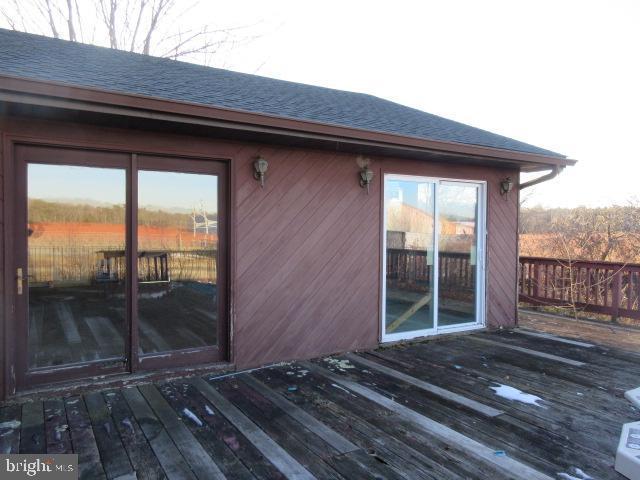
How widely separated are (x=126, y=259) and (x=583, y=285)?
19.8 feet

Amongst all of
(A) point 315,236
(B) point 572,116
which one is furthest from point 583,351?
(B) point 572,116

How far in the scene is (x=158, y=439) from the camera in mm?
2525

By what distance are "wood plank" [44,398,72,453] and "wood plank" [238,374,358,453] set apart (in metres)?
1.26

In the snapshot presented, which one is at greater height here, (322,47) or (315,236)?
(322,47)

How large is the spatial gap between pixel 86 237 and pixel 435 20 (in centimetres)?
1086

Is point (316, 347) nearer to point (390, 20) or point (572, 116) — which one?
point (390, 20)

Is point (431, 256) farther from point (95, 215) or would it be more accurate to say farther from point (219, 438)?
point (95, 215)

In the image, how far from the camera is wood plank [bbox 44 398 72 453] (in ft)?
7.89

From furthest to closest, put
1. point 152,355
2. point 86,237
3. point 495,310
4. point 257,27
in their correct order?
point 257,27 < point 495,310 < point 152,355 < point 86,237

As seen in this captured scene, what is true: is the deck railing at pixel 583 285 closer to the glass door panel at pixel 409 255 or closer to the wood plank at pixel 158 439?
the glass door panel at pixel 409 255

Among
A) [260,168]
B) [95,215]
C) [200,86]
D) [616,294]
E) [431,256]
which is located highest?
[200,86]

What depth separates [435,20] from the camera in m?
11.4

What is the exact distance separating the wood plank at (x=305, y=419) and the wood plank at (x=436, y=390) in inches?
40.6

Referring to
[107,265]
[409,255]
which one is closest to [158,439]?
[107,265]
